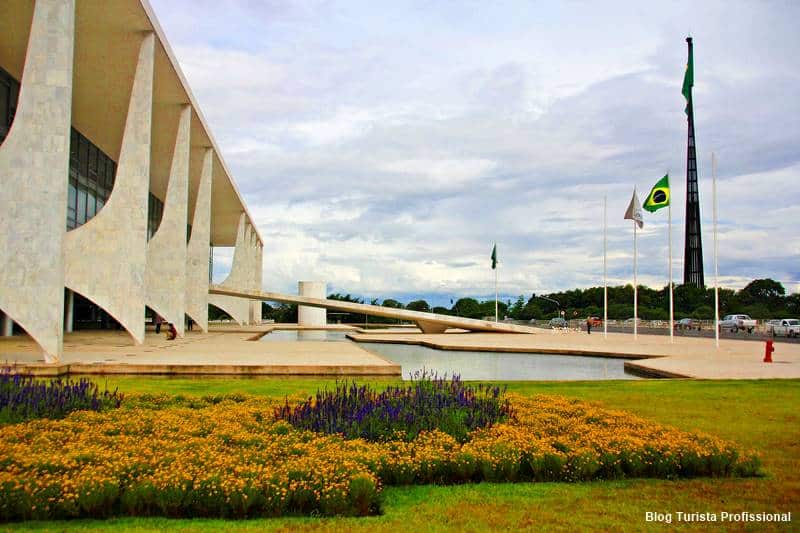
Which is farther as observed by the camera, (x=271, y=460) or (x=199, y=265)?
(x=199, y=265)

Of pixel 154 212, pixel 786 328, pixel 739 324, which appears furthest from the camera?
pixel 739 324

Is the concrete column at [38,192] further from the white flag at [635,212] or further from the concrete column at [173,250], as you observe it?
the white flag at [635,212]

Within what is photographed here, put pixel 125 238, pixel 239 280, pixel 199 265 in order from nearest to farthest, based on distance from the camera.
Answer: pixel 125 238
pixel 199 265
pixel 239 280

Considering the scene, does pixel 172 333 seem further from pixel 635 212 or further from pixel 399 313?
pixel 635 212

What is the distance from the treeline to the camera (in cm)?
7331

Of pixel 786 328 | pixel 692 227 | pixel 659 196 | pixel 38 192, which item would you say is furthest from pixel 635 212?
pixel 692 227

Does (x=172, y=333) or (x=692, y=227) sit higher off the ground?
(x=692, y=227)

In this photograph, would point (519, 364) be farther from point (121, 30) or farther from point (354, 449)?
point (121, 30)

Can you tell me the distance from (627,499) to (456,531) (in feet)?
5.21

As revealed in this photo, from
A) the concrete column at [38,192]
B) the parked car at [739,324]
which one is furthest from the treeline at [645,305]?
the concrete column at [38,192]

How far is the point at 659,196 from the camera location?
1043 inches

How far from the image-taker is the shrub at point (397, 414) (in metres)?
6.79

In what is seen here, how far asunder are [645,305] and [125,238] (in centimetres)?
7812

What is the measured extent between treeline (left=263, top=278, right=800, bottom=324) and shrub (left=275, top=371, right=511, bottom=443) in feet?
210
